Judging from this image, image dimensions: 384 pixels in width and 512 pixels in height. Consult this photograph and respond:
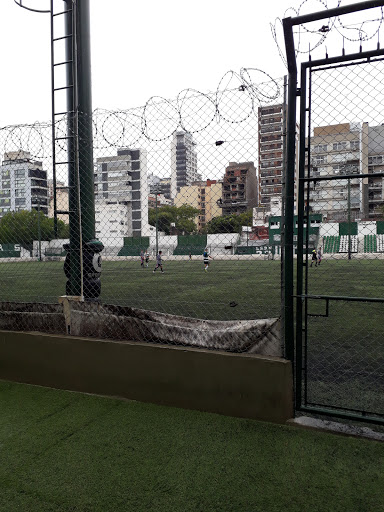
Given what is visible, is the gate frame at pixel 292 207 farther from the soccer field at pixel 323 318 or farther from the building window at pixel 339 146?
the building window at pixel 339 146

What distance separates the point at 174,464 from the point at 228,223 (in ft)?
7.98

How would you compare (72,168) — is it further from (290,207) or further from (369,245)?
(369,245)

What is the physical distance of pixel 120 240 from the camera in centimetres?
584

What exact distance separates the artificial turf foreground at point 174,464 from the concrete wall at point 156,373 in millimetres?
149

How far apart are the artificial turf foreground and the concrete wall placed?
15cm

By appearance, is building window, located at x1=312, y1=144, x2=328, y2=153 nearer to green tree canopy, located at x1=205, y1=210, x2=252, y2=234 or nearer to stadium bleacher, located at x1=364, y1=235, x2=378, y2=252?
green tree canopy, located at x1=205, y1=210, x2=252, y2=234

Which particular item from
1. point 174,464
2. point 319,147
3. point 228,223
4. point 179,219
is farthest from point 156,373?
point 179,219

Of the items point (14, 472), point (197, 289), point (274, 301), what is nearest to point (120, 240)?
point (14, 472)

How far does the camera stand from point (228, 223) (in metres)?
4.38

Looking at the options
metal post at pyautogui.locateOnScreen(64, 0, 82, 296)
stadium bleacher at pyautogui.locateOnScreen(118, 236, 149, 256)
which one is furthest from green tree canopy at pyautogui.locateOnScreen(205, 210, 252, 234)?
metal post at pyautogui.locateOnScreen(64, 0, 82, 296)

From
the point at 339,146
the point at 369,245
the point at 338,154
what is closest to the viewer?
the point at 338,154

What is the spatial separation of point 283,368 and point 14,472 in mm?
2089

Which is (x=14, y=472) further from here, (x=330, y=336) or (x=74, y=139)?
(x=330, y=336)

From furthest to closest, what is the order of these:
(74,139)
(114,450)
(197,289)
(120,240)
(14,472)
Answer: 1. (197,289)
2. (120,240)
3. (74,139)
4. (114,450)
5. (14,472)
